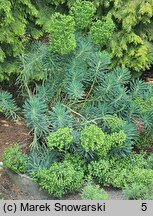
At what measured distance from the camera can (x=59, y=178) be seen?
15.2ft

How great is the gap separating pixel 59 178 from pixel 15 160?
0.48 metres

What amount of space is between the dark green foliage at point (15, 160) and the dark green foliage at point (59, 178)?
0.17 m

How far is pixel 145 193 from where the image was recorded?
15.0 feet

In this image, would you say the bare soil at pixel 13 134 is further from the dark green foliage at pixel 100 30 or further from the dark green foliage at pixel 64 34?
the dark green foliage at pixel 100 30

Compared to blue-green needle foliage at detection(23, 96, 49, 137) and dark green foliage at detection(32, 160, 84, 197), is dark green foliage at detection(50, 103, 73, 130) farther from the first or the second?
dark green foliage at detection(32, 160, 84, 197)

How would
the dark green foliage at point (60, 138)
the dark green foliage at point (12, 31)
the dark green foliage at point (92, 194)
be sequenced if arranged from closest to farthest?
the dark green foliage at point (92, 194), the dark green foliage at point (60, 138), the dark green foliage at point (12, 31)

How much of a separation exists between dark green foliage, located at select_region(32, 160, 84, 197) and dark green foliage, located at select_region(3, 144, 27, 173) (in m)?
0.17

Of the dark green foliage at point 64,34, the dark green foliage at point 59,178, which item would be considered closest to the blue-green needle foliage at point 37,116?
the dark green foliage at point 59,178

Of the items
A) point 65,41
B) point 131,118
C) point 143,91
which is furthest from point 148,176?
point 65,41

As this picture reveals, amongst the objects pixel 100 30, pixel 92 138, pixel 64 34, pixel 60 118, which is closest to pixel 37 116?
pixel 60 118

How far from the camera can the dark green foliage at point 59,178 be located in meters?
4.59

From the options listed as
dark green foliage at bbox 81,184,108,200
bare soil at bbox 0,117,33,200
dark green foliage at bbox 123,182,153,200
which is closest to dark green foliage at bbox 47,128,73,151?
dark green foliage at bbox 81,184,108,200

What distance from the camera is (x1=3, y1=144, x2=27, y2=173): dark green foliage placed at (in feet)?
15.7

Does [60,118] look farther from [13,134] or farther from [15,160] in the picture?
[13,134]
